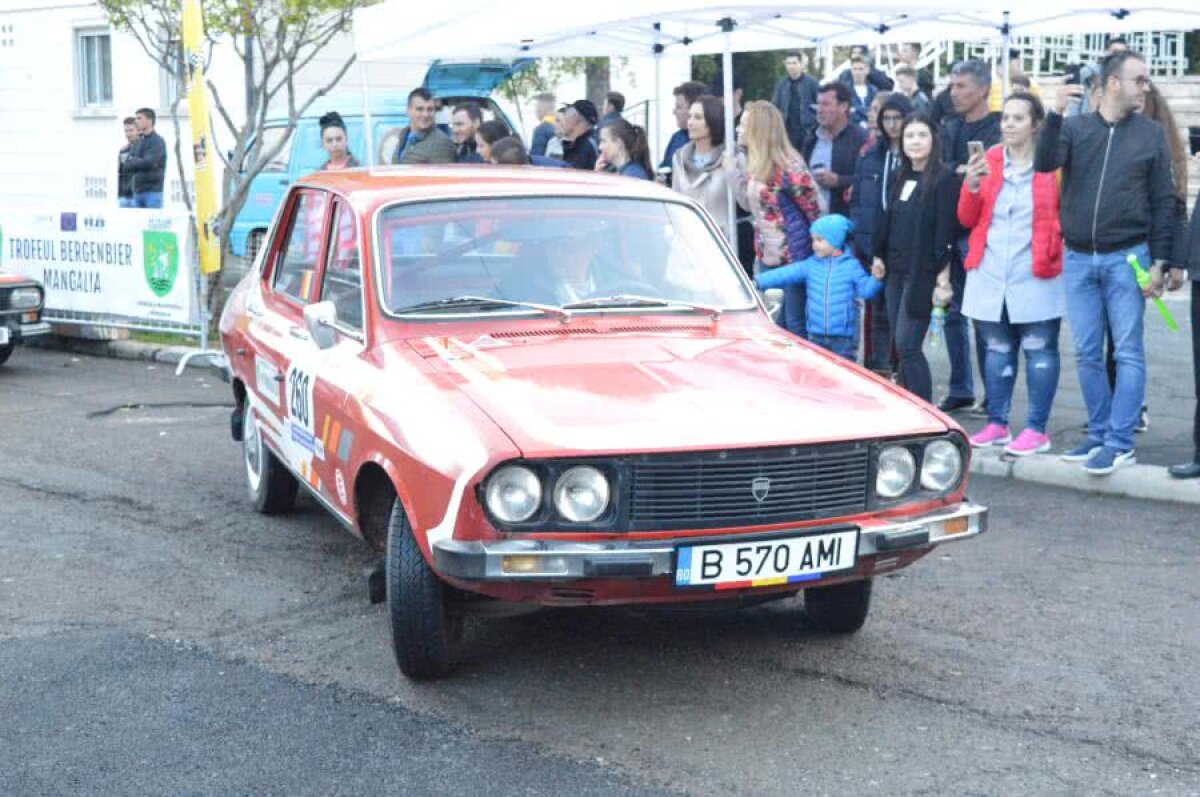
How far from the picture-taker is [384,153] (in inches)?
627

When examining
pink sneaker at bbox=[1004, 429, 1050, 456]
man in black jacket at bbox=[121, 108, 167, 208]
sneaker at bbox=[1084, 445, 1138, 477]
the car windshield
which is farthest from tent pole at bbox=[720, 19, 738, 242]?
man in black jacket at bbox=[121, 108, 167, 208]

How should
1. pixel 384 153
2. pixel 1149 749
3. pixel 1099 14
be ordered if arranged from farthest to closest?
pixel 384 153
pixel 1099 14
pixel 1149 749

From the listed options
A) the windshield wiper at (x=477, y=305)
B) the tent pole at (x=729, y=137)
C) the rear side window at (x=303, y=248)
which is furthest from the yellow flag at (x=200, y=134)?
the windshield wiper at (x=477, y=305)

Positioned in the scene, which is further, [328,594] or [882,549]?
[328,594]

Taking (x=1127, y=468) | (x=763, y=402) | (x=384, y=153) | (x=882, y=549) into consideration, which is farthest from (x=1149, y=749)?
(x=384, y=153)

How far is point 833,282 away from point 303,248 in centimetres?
340

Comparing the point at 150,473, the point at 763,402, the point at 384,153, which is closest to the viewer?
the point at 763,402

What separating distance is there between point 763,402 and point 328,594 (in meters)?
2.19

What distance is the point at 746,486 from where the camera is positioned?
476 cm

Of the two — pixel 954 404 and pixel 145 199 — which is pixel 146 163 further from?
pixel 954 404

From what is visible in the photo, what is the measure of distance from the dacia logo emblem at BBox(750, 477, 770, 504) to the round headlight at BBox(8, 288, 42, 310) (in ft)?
31.9

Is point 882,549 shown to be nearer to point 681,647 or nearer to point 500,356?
point 681,647

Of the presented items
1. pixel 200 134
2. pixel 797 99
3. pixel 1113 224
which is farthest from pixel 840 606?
pixel 797 99

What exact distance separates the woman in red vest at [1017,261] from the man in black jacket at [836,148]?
7.92 ft
